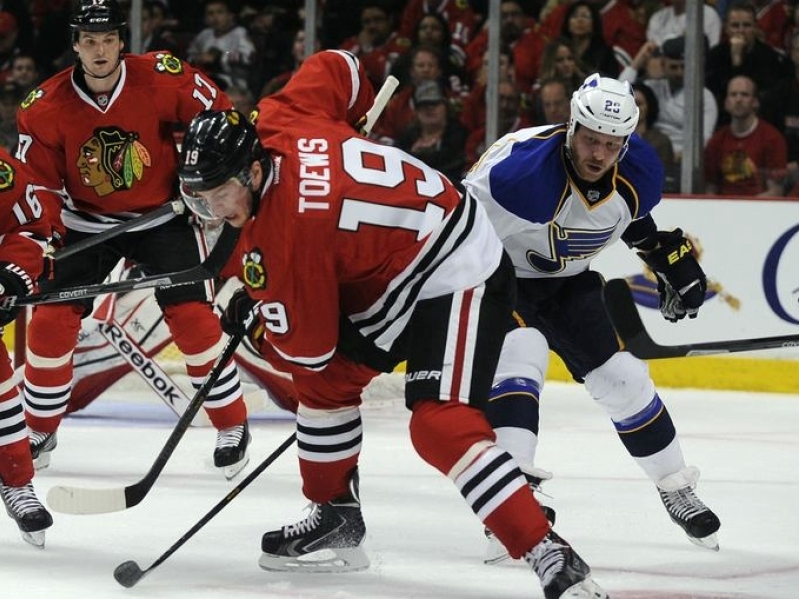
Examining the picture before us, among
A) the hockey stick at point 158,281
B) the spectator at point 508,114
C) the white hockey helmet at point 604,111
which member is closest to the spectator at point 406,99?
the spectator at point 508,114

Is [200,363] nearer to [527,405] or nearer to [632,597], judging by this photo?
[527,405]

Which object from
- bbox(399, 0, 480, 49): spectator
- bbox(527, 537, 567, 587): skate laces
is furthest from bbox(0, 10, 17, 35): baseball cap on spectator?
bbox(527, 537, 567, 587): skate laces

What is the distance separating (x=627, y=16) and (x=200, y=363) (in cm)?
267

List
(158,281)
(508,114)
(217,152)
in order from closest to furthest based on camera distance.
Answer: (217,152)
(158,281)
(508,114)

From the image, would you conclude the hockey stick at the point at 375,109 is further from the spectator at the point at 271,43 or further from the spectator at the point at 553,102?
the spectator at the point at 271,43

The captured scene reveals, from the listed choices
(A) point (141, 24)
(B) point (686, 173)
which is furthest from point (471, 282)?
(A) point (141, 24)

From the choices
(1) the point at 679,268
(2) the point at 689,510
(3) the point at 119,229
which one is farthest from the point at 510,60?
(2) the point at 689,510

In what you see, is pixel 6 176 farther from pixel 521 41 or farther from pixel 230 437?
pixel 521 41

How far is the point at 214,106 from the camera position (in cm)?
409

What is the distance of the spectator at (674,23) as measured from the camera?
229 inches

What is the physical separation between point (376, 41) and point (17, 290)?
374 centimetres

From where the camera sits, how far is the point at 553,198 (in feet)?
10.4

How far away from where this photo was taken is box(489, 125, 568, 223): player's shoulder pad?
3.17m

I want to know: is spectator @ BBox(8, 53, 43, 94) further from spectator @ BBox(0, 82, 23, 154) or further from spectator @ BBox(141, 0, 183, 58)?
spectator @ BBox(141, 0, 183, 58)
